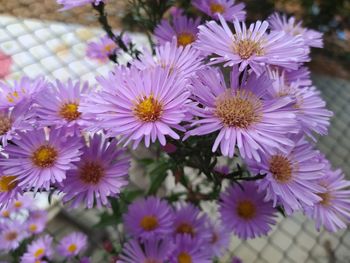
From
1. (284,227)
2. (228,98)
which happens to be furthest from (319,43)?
(284,227)

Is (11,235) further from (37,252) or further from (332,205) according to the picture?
(332,205)

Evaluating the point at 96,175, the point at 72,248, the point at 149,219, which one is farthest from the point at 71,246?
the point at 96,175

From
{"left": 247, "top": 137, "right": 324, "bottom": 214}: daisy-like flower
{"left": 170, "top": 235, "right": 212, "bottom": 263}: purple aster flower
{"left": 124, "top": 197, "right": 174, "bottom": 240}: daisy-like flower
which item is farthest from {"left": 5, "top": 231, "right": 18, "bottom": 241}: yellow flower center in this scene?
{"left": 247, "top": 137, "right": 324, "bottom": 214}: daisy-like flower

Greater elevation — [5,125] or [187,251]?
[5,125]

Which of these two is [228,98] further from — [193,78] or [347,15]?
[347,15]

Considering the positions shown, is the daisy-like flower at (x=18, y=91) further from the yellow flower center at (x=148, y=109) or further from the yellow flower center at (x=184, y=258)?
the yellow flower center at (x=184, y=258)

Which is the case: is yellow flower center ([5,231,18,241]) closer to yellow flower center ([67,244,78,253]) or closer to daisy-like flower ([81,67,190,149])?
yellow flower center ([67,244,78,253])

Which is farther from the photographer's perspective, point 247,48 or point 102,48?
point 102,48

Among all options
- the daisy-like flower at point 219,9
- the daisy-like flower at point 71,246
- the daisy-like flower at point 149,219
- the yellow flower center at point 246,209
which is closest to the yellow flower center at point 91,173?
the daisy-like flower at point 149,219
